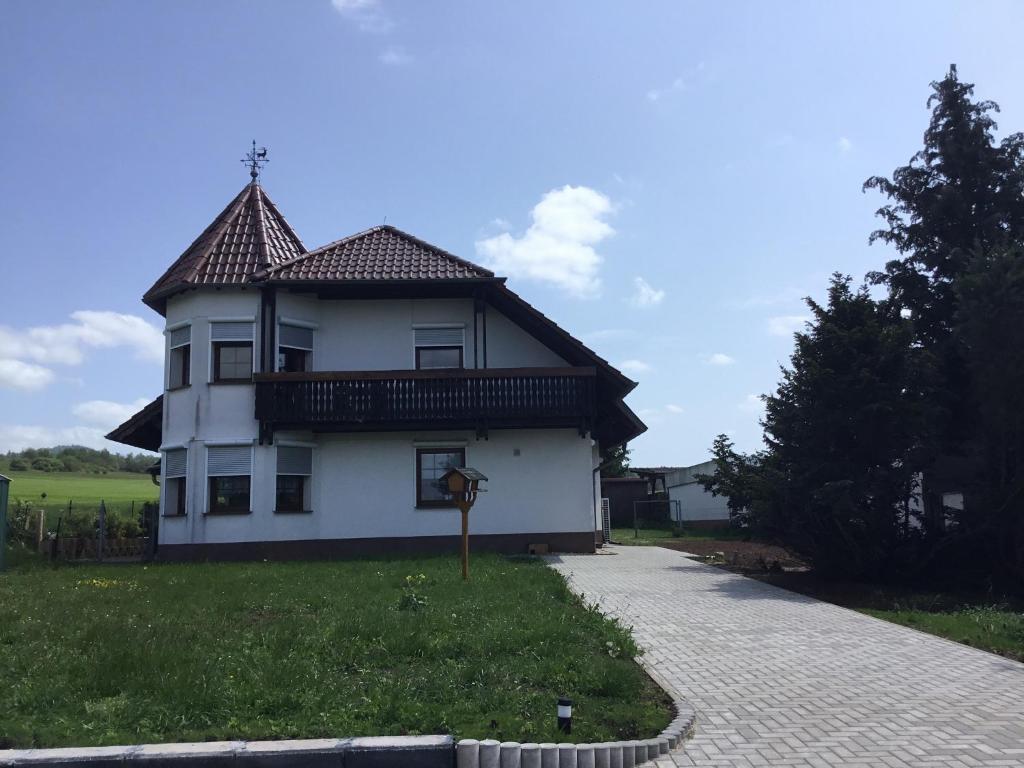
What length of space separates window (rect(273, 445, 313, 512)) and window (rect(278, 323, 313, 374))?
203cm

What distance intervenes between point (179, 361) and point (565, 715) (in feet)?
57.6

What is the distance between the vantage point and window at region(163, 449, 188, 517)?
20.2 metres

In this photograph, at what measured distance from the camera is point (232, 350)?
67.0ft

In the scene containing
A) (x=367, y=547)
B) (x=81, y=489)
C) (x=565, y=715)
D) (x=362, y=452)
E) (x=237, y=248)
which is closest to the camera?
(x=565, y=715)

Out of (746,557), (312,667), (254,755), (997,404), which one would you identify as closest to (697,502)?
(746,557)

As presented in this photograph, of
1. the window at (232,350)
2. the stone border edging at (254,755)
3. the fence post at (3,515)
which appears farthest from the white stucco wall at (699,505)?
the stone border edging at (254,755)

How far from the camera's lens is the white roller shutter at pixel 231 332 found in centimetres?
2020

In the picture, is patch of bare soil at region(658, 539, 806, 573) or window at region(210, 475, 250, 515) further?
window at region(210, 475, 250, 515)

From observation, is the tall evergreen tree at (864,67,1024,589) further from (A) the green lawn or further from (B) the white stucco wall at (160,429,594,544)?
(B) the white stucco wall at (160,429,594,544)

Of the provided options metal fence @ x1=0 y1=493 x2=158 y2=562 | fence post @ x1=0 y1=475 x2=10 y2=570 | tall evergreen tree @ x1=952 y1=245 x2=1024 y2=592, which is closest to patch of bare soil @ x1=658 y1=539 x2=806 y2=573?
tall evergreen tree @ x1=952 y1=245 x2=1024 y2=592

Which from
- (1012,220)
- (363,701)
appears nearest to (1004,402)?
(1012,220)

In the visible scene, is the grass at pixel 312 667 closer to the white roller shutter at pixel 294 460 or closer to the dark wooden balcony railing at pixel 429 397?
the dark wooden balcony railing at pixel 429 397

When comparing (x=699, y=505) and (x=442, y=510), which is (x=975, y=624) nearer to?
(x=442, y=510)

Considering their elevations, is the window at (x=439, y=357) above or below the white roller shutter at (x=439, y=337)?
below
